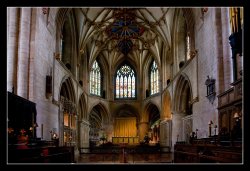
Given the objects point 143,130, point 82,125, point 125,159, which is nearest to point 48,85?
point 125,159

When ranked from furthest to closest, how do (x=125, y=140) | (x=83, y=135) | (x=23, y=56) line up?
(x=125, y=140)
(x=83, y=135)
(x=23, y=56)

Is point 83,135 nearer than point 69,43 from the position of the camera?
No

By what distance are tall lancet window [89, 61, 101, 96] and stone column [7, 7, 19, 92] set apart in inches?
1053

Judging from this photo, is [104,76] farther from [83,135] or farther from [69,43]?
[69,43]

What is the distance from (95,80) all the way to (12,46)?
28424mm

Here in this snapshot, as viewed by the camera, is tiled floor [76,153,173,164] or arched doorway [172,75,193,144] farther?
arched doorway [172,75,193,144]

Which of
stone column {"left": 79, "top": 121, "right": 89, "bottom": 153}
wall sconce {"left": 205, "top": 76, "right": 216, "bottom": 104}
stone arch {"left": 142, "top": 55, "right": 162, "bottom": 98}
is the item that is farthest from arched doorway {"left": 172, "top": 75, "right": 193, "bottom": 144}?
stone arch {"left": 142, "top": 55, "right": 162, "bottom": 98}

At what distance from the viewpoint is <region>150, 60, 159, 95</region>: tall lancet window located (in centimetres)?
4584

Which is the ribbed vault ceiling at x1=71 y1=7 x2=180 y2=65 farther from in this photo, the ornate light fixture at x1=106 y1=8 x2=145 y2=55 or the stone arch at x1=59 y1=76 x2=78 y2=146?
the stone arch at x1=59 y1=76 x2=78 y2=146

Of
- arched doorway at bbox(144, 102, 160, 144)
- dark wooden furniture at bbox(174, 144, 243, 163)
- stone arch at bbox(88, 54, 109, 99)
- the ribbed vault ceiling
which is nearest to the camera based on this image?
dark wooden furniture at bbox(174, 144, 243, 163)

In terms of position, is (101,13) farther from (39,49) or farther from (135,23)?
(39,49)

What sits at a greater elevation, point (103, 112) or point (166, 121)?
point (103, 112)

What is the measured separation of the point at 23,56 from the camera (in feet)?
62.7

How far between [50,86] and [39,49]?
3.01 metres
